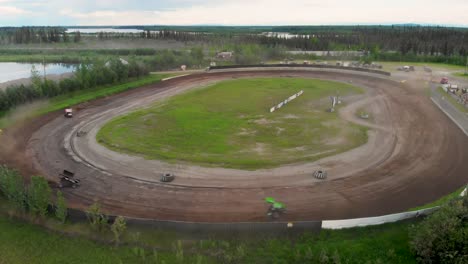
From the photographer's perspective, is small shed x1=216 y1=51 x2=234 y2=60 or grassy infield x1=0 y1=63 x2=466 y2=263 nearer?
grassy infield x1=0 y1=63 x2=466 y2=263

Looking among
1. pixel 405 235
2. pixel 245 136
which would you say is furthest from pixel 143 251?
pixel 245 136

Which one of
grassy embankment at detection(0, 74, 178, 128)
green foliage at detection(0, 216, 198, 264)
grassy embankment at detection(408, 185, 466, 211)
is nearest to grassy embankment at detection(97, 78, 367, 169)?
grassy embankment at detection(408, 185, 466, 211)

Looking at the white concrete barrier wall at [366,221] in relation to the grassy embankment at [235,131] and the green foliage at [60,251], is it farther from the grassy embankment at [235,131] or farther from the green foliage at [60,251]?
the grassy embankment at [235,131]

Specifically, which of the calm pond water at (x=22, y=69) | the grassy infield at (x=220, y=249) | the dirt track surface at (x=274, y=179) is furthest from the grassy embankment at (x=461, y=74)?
the calm pond water at (x=22, y=69)

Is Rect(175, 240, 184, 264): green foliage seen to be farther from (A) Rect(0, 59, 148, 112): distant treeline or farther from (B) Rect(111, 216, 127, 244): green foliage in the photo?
(A) Rect(0, 59, 148, 112): distant treeline

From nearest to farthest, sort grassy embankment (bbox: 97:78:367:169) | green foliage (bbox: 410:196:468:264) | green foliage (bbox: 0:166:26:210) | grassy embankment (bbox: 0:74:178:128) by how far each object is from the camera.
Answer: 1. green foliage (bbox: 410:196:468:264)
2. green foliage (bbox: 0:166:26:210)
3. grassy embankment (bbox: 97:78:367:169)
4. grassy embankment (bbox: 0:74:178:128)

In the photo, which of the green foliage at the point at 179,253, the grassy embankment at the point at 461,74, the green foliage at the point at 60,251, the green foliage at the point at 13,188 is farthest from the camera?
the grassy embankment at the point at 461,74

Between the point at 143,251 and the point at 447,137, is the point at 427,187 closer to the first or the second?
the point at 447,137
